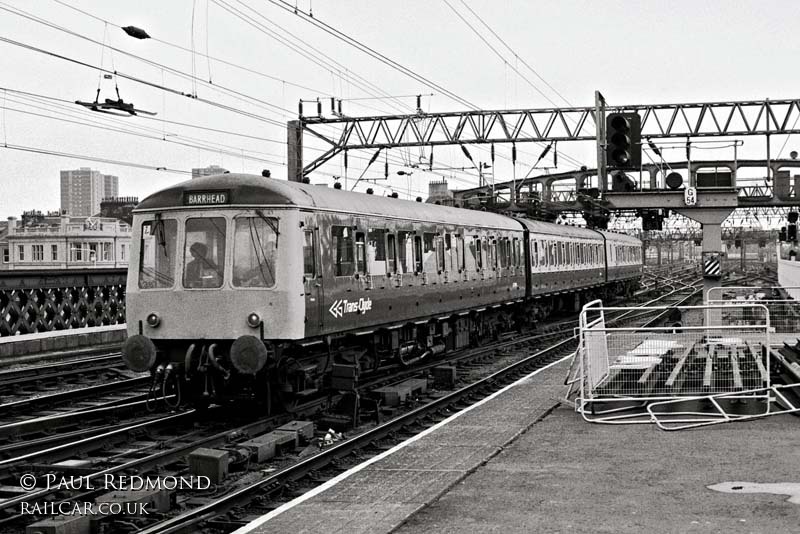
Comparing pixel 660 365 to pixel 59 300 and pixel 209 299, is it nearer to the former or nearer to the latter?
pixel 209 299

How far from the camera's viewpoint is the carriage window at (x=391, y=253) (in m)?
15.6

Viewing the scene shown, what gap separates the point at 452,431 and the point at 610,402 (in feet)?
7.32

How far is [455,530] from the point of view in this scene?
22.9 ft

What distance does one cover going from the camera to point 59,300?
24.5 meters

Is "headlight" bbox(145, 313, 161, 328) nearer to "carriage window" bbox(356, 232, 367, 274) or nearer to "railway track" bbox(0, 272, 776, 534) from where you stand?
"railway track" bbox(0, 272, 776, 534)

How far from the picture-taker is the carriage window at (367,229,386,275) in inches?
587

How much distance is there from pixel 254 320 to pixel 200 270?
1.08m

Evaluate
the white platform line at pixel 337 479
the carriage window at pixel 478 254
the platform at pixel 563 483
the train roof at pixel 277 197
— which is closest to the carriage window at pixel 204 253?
the train roof at pixel 277 197

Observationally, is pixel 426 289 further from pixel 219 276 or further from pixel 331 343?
pixel 219 276

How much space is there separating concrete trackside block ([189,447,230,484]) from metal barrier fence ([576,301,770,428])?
4.56m

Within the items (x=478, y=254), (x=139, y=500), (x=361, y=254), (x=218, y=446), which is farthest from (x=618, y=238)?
(x=139, y=500)

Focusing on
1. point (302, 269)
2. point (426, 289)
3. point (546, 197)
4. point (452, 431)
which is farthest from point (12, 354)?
point (546, 197)

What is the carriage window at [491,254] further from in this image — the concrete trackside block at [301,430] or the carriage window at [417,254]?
the concrete trackside block at [301,430]

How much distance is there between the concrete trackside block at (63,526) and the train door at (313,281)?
5.22 m
